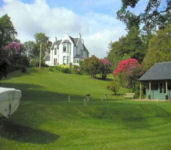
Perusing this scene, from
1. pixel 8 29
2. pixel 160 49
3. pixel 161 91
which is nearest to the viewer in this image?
pixel 161 91


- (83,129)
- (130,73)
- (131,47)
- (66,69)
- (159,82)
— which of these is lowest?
(83,129)

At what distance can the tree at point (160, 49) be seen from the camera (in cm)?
4212

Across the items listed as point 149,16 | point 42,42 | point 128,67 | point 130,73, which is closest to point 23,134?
point 149,16

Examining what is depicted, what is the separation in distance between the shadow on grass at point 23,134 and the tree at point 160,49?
32.8 meters

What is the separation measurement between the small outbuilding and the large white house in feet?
136

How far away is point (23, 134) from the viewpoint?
11133 millimetres

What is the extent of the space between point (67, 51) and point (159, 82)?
4429 cm

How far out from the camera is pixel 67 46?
72500 mm

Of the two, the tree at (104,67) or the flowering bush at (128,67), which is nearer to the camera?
the flowering bush at (128,67)

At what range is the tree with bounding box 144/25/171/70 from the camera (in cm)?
4212

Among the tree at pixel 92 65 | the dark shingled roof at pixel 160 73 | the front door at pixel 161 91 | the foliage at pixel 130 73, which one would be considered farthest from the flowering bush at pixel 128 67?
the tree at pixel 92 65

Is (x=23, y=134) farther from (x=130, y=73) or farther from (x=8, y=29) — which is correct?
(x=8, y=29)

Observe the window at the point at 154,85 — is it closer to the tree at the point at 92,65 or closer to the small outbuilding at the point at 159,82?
the small outbuilding at the point at 159,82

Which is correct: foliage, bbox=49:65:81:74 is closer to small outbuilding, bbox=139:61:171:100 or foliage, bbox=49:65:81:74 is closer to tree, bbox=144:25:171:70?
tree, bbox=144:25:171:70
